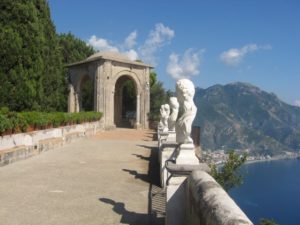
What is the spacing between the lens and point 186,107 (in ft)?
21.6

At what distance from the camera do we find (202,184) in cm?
444

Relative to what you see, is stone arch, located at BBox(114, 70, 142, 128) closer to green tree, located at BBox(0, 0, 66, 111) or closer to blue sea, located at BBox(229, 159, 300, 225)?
green tree, located at BBox(0, 0, 66, 111)

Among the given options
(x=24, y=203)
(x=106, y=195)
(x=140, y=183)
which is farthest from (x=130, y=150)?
(x=24, y=203)

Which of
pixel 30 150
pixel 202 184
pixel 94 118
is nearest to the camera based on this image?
pixel 202 184

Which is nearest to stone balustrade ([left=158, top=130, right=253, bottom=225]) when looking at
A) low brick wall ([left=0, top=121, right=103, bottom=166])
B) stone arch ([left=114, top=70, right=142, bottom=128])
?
low brick wall ([left=0, top=121, right=103, bottom=166])

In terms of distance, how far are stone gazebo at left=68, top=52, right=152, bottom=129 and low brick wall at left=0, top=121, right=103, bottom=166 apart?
9.73 m

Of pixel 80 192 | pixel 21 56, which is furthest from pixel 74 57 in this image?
pixel 80 192

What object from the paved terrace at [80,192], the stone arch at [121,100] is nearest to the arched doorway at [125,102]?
the stone arch at [121,100]

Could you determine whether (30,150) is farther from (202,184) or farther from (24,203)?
(202,184)

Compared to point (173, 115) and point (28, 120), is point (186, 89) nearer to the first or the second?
point (173, 115)

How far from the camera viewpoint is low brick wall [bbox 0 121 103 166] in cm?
1243

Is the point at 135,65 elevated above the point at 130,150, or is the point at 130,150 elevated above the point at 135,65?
the point at 135,65

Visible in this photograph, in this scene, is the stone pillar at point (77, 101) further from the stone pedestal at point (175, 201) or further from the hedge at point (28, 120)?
the stone pedestal at point (175, 201)

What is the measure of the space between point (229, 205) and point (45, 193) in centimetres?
587
